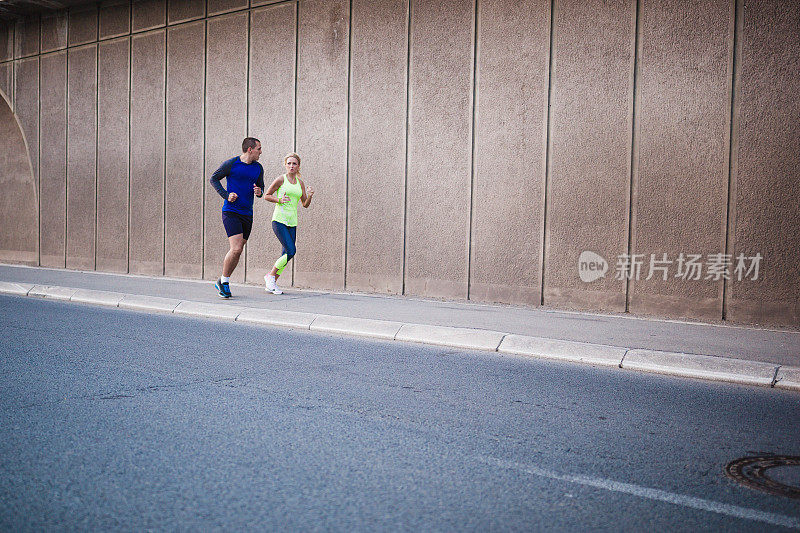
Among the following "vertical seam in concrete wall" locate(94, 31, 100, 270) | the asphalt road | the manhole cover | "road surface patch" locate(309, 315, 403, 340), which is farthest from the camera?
"vertical seam in concrete wall" locate(94, 31, 100, 270)

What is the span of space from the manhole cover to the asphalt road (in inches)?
3.3

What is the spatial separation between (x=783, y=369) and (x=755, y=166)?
3.61m

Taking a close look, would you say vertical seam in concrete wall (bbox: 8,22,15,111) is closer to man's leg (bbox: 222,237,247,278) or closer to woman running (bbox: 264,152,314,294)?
woman running (bbox: 264,152,314,294)

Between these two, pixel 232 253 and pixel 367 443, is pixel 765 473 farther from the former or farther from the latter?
pixel 232 253

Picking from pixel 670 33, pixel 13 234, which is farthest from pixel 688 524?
pixel 13 234

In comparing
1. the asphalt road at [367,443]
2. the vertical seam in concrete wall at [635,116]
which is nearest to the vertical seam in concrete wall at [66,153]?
the asphalt road at [367,443]

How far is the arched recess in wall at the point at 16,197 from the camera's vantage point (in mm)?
16844

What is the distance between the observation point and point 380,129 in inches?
452

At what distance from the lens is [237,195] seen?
32.8 ft

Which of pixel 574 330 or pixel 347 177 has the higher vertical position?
pixel 347 177

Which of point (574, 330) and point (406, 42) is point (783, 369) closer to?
point (574, 330)

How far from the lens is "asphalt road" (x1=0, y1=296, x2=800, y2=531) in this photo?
2.92 meters

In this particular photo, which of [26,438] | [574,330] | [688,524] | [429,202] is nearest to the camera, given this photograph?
[688,524]
